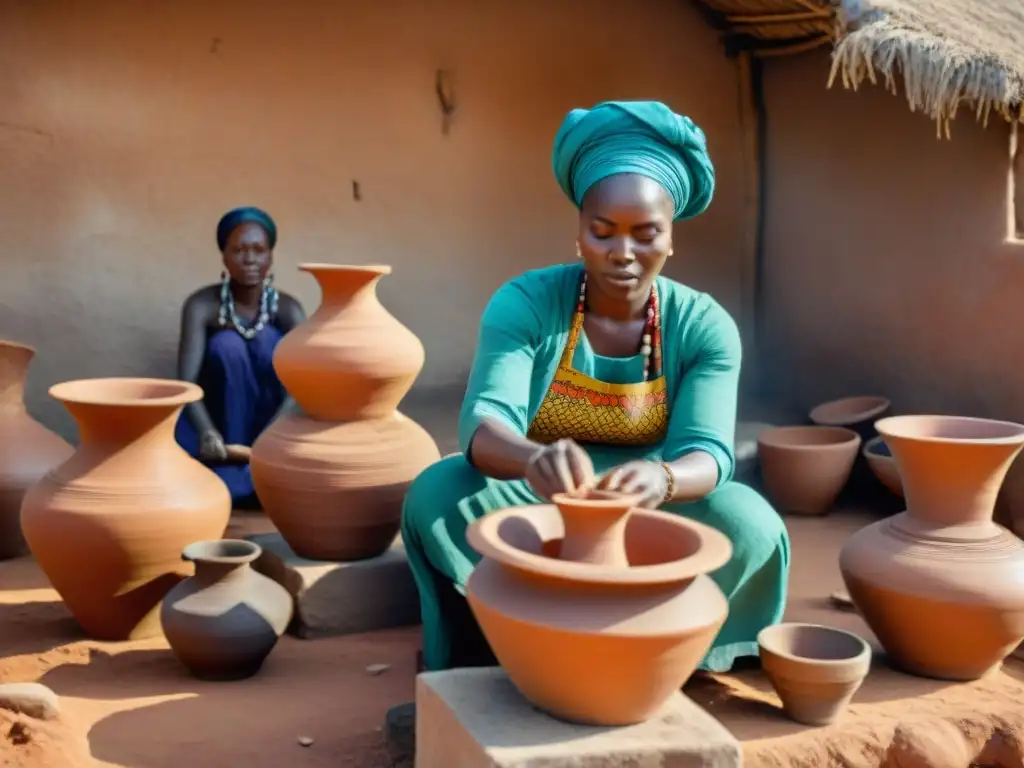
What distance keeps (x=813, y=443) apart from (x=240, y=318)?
2.82 meters

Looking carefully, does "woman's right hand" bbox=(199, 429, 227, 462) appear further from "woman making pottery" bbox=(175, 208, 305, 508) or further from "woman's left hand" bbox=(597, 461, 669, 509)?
"woman's left hand" bbox=(597, 461, 669, 509)

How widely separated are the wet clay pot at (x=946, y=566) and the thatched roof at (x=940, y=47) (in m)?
2.26

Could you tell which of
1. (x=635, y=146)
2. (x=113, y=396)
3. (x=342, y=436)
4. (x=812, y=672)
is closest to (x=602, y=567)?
(x=812, y=672)

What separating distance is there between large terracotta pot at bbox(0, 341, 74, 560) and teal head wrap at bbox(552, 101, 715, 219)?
2.53 metres

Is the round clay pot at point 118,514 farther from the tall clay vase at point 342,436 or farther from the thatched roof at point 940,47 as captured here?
the thatched roof at point 940,47

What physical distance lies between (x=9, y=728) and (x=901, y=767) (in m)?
2.19

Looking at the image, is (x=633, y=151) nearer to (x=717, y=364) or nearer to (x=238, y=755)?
(x=717, y=364)

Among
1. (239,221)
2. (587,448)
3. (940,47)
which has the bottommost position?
(587,448)

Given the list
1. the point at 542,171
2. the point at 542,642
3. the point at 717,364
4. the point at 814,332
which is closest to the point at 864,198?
the point at 814,332

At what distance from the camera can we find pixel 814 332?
22.1 ft

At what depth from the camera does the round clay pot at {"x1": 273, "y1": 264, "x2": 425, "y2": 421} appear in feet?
12.7

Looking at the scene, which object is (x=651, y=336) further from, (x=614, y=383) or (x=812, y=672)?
(x=812, y=672)

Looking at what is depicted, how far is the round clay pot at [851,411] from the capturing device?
5.88m

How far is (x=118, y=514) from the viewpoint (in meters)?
3.53
